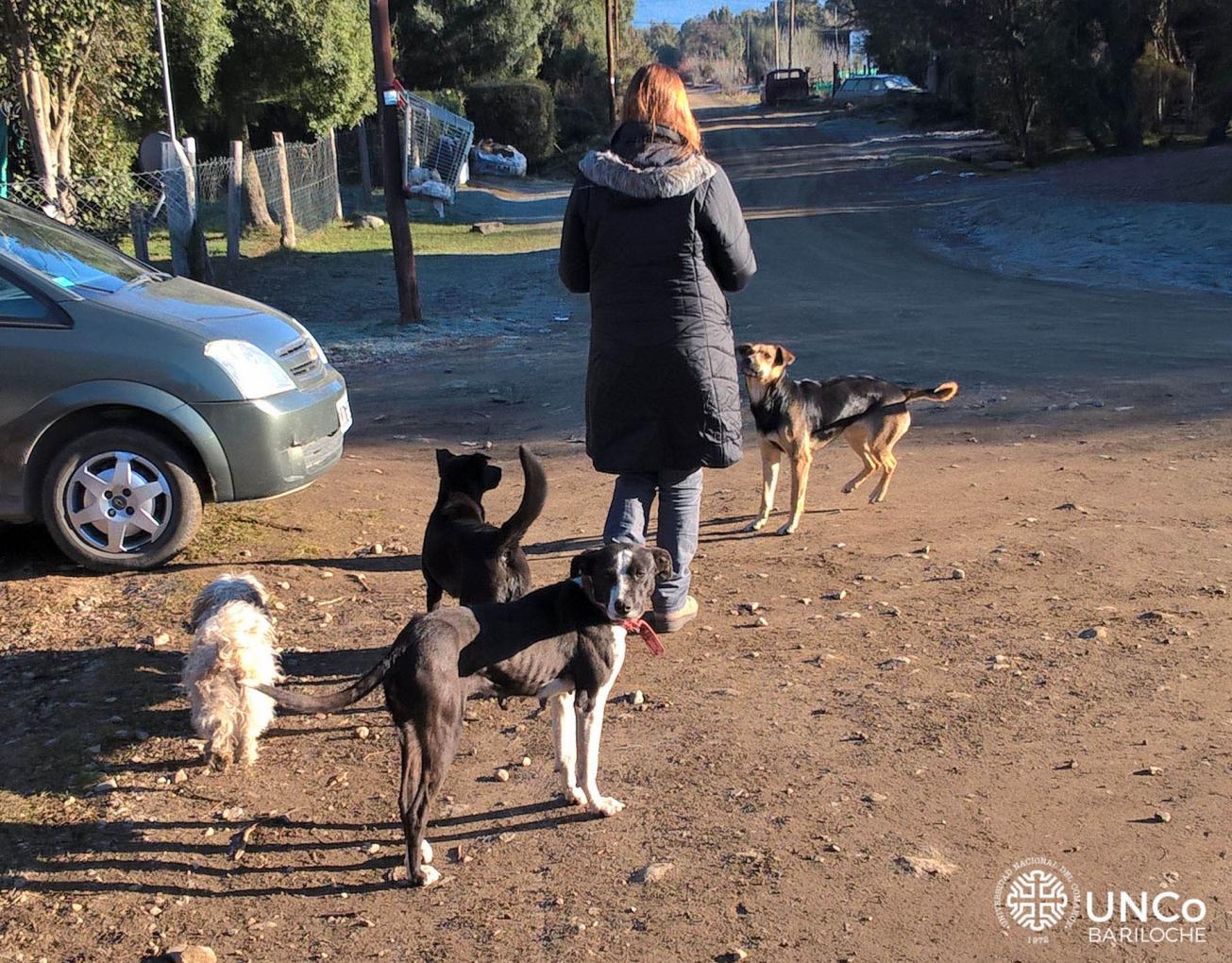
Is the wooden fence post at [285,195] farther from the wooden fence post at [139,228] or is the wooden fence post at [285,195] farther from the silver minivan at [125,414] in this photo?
the silver minivan at [125,414]

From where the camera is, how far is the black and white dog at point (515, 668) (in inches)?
134

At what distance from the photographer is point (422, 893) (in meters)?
3.41

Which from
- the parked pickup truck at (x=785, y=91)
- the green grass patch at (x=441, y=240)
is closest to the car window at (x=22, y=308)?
the green grass patch at (x=441, y=240)

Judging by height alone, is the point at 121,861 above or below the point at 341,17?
below

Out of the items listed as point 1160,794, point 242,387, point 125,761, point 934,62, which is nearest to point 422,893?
point 125,761

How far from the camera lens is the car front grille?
6.11 meters

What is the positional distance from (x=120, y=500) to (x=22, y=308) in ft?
3.26

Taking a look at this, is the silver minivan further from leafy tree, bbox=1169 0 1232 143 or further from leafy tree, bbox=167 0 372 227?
leafy tree, bbox=1169 0 1232 143

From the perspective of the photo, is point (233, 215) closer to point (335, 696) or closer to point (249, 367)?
point (249, 367)

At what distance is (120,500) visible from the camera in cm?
563

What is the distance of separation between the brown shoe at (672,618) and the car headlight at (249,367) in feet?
7.30

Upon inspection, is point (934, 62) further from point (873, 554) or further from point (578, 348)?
point (873, 554)

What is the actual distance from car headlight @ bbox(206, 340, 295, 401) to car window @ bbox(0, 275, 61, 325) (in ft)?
2.37

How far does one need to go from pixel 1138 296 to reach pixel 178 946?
1464 cm
